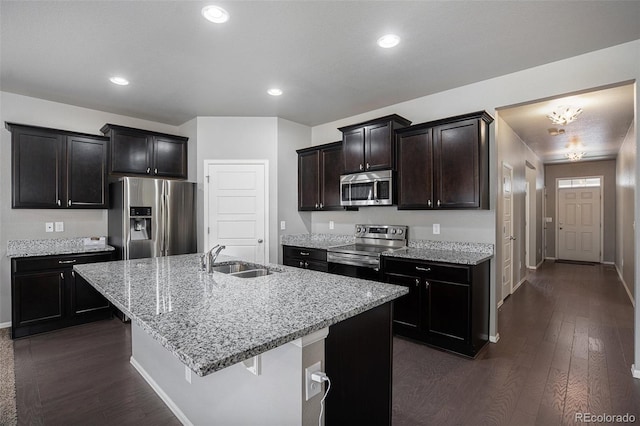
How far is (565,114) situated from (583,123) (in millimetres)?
1193

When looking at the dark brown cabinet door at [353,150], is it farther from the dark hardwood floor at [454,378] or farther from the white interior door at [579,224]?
the white interior door at [579,224]

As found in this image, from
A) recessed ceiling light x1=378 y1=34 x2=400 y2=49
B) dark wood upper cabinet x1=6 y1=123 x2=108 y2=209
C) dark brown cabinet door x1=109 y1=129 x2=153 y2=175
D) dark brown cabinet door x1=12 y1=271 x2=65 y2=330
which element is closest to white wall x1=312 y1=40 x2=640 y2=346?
recessed ceiling light x1=378 y1=34 x2=400 y2=49

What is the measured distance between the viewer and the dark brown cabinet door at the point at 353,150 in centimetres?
404

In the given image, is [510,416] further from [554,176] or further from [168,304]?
[554,176]

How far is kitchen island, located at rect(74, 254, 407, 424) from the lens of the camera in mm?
1099

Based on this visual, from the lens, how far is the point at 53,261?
363 cm

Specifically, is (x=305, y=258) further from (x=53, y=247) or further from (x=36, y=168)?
(x=36, y=168)

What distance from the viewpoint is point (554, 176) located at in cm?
865

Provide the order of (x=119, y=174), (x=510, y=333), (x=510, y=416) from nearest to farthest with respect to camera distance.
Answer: (x=510, y=416), (x=510, y=333), (x=119, y=174)

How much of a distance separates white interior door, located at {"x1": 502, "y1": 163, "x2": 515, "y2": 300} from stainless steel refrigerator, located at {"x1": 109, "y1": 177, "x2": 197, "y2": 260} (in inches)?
173

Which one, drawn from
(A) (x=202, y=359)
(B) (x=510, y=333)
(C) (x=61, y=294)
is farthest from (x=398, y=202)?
(C) (x=61, y=294)

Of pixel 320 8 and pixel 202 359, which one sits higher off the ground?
pixel 320 8

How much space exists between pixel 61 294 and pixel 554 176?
10620 millimetres

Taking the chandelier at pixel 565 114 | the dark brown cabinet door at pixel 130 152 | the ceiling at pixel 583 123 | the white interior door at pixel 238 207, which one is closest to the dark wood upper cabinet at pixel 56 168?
the dark brown cabinet door at pixel 130 152
